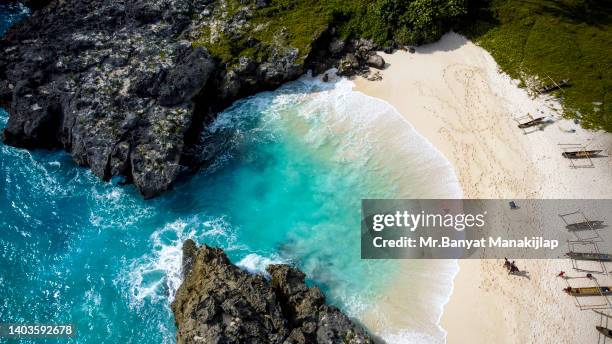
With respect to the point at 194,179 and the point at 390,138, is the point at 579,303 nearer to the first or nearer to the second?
the point at 390,138

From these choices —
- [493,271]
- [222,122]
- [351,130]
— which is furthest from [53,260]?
[493,271]

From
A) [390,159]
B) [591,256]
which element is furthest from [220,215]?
[591,256]

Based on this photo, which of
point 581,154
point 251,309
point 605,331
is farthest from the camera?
point 581,154

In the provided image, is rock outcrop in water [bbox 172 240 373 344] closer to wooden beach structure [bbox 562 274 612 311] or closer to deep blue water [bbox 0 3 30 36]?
wooden beach structure [bbox 562 274 612 311]

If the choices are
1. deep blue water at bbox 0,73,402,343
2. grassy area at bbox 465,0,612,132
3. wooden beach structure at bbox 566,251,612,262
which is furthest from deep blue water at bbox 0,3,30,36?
wooden beach structure at bbox 566,251,612,262

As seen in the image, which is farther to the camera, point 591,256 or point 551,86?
point 551,86

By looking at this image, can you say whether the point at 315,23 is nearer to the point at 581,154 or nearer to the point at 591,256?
the point at 581,154
